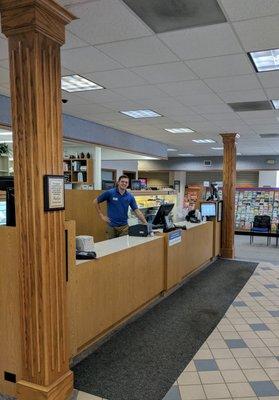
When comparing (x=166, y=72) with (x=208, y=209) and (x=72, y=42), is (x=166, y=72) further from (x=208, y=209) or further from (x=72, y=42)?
(x=208, y=209)

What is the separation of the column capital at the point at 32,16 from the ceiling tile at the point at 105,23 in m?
0.20

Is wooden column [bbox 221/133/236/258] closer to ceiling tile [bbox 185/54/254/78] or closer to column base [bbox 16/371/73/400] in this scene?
ceiling tile [bbox 185/54/254/78]

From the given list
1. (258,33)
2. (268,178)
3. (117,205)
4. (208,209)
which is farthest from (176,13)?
(268,178)

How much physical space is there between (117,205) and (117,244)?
130 cm

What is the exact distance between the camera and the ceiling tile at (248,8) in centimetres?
233

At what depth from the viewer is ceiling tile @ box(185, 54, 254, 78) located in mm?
3371

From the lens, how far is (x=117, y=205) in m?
5.26

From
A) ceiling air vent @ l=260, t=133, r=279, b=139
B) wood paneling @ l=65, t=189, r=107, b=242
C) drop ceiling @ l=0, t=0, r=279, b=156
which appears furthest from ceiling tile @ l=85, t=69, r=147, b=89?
ceiling air vent @ l=260, t=133, r=279, b=139

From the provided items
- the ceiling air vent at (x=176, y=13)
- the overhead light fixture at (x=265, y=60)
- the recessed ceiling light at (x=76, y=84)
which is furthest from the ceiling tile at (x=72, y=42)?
the overhead light fixture at (x=265, y=60)

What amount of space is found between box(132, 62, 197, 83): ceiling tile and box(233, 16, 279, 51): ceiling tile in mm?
757

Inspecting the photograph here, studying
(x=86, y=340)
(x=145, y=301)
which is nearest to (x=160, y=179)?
(x=145, y=301)

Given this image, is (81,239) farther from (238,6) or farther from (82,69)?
→ (238,6)

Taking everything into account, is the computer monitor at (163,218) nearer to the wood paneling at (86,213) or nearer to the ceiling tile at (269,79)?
the wood paneling at (86,213)

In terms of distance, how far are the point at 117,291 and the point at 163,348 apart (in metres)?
0.72
